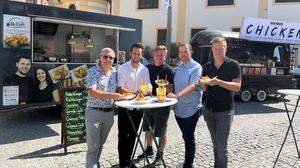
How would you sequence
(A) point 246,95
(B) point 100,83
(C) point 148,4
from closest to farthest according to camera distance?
(B) point 100,83, (A) point 246,95, (C) point 148,4

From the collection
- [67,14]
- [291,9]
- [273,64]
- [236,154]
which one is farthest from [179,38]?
[236,154]

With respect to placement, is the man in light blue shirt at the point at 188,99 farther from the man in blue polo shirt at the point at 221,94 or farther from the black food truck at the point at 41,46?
the black food truck at the point at 41,46

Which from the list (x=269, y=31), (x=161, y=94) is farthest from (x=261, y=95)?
(x=161, y=94)

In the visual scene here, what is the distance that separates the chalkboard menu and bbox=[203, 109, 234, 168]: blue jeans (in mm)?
2507

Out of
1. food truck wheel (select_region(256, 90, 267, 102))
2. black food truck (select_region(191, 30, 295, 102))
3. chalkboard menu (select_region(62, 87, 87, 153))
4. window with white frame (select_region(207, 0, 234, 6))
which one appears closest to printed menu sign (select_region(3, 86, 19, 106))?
chalkboard menu (select_region(62, 87, 87, 153))

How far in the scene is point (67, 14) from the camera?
8172mm

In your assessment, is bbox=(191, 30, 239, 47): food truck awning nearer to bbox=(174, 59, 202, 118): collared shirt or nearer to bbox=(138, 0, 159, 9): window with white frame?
bbox=(174, 59, 202, 118): collared shirt

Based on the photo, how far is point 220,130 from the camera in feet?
15.0

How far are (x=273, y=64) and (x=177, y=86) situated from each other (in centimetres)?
943

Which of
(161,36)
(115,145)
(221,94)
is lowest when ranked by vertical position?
(115,145)

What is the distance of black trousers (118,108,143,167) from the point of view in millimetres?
4980

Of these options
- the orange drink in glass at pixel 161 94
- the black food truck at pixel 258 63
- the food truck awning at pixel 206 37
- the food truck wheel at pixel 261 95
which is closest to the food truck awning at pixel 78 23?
the food truck awning at pixel 206 37

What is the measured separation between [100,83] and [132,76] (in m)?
0.55

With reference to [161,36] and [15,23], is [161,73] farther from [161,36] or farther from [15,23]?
[161,36]
